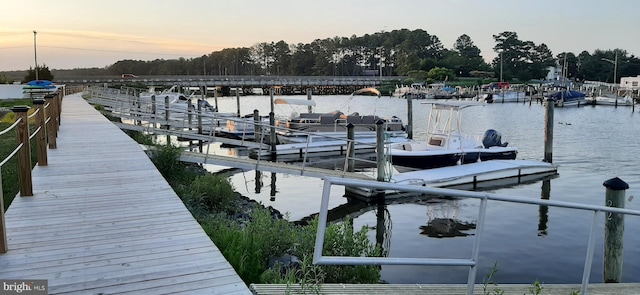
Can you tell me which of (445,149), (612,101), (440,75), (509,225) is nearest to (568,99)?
(612,101)

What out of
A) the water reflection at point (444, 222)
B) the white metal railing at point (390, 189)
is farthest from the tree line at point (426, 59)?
the white metal railing at point (390, 189)

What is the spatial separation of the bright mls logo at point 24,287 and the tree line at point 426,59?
4809 inches

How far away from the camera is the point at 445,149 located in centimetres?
1948

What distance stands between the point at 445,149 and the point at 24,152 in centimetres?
1498

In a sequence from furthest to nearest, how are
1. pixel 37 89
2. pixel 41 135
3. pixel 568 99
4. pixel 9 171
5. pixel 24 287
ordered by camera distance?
1. pixel 568 99
2. pixel 37 89
3. pixel 9 171
4. pixel 41 135
5. pixel 24 287

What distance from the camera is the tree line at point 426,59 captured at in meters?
141

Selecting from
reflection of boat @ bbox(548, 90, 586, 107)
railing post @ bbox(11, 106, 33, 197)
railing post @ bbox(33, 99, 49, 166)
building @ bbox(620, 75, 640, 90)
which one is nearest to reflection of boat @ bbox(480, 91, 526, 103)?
reflection of boat @ bbox(548, 90, 586, 107)

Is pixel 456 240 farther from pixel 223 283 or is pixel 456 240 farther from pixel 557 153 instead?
pixel 557 153

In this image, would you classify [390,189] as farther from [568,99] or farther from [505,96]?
[505,96]

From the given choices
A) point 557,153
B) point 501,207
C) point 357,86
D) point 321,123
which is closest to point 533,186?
point 501,207

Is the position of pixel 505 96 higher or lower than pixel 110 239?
higher

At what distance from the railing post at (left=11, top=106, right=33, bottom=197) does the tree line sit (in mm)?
119581

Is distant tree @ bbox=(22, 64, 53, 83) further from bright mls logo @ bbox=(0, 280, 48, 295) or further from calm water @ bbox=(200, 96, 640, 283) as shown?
bright mls logo @ bbox=(0, 280, 48, 295)

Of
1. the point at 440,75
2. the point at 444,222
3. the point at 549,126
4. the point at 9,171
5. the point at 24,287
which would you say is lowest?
the point at 444,222
